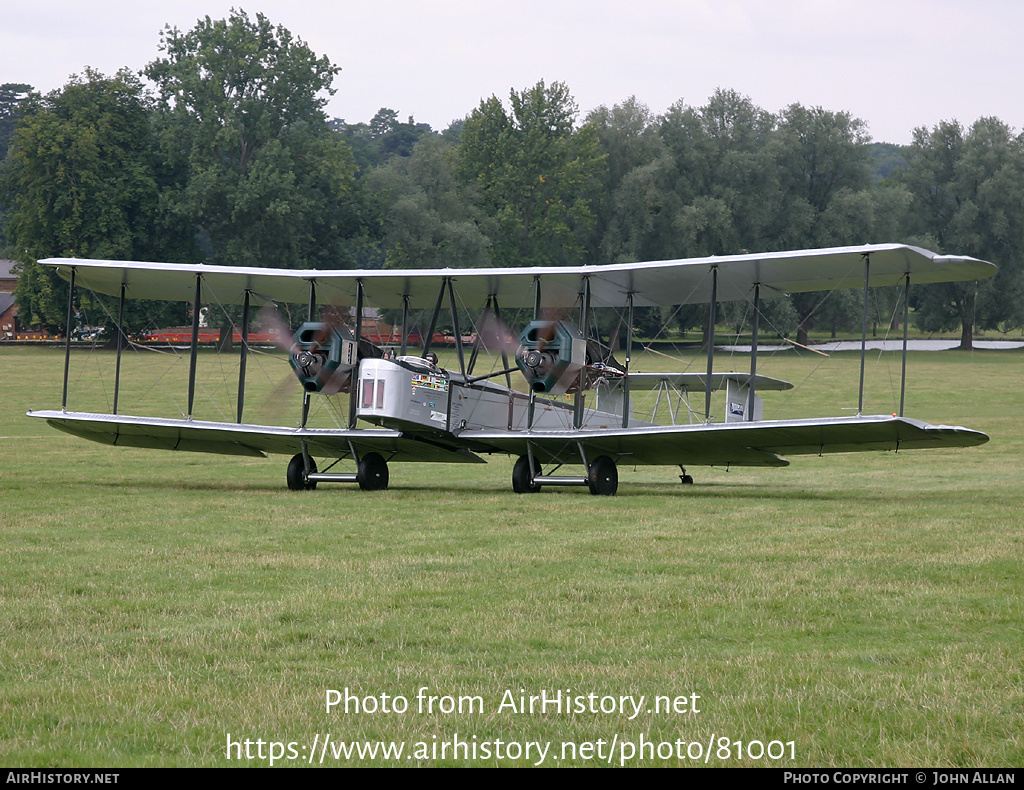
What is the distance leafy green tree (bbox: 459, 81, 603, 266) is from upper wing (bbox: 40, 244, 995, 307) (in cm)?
5126

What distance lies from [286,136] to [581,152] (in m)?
18.1

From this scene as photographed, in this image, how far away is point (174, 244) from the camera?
62.4m

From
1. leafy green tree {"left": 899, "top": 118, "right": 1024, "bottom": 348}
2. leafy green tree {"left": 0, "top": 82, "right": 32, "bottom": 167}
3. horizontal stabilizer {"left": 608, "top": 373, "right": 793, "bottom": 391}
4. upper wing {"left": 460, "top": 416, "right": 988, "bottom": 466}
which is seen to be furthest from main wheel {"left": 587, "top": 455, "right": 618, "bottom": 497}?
leafy green tree {"left": 0, "top": 82, "right": 32, "bottom": 167}

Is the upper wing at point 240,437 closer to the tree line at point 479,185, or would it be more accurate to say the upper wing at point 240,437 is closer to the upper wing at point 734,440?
the upper wing at point 734,440

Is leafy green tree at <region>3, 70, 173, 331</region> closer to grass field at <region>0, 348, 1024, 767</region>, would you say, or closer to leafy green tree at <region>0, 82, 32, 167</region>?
grass field at <region>0, 348, 1024, 767</region>

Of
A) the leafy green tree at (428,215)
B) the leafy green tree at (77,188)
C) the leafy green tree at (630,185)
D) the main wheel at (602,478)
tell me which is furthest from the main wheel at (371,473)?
the leafy green tree at (630,185)

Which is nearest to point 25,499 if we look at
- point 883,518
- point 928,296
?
point 883,518

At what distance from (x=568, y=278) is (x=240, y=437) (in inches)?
213

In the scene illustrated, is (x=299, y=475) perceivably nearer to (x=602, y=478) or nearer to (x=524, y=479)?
(x=524, y=479)

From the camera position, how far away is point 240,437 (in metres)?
17.0

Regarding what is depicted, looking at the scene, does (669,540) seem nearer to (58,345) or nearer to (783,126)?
(58,345)

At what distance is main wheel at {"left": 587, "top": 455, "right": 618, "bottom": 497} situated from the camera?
16172 mm

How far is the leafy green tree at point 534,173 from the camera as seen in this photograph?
70.4 meters

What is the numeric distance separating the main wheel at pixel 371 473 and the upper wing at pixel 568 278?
8.91 ft
